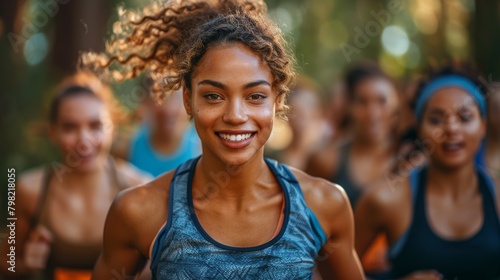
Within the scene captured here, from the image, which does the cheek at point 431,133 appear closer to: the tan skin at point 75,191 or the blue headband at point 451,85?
the blue headband at point 451,85

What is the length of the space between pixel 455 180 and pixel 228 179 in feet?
7.40

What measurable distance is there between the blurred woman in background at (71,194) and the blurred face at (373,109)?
2.52m

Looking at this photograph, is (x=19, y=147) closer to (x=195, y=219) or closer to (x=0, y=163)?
(x=0, y=163)

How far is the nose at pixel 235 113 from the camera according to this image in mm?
3584

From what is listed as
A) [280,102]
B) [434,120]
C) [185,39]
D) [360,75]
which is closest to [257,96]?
[280,102]

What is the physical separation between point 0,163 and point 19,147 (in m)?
1.07

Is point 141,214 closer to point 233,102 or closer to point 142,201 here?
point 142,201

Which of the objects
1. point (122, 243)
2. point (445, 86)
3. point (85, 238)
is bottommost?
point (85, 238)

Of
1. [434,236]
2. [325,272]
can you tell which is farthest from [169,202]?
[434,236]

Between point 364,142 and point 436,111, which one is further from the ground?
point 436,111

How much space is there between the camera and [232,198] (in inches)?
151

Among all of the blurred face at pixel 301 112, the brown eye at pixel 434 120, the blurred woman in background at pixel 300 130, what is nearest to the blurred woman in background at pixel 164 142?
the blurred woman in background at pixel 300 130

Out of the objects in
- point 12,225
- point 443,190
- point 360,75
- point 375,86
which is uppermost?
point 360,75

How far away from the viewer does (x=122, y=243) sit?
3.79 meters
